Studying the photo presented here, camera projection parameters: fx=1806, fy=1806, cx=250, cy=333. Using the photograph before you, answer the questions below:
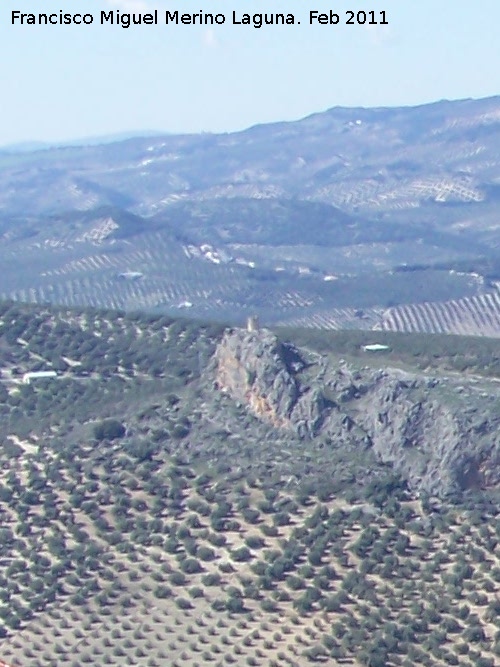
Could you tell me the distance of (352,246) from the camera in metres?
150

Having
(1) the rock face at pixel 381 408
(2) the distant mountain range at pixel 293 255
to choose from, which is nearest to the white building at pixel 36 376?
(1) the rock face at pixel 381 408

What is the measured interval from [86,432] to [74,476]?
7.37 ft

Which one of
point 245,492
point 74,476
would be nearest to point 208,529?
point 245,492

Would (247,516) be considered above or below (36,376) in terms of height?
below

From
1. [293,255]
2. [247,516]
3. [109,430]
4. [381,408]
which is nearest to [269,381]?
[381,408]

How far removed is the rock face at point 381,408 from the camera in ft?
121

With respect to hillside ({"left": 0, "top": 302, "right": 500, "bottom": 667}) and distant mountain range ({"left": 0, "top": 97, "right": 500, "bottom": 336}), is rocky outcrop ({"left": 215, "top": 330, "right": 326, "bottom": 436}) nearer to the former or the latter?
hillside ({"left": 0, "top": 302, "right": 500, "bottom": 667})

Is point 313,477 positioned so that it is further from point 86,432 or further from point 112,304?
point 112,304

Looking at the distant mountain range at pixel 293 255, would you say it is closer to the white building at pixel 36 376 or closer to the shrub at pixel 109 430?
the white building at pixel 36 376

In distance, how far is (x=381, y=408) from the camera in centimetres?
3841

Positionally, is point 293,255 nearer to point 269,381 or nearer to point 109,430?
point 269,381

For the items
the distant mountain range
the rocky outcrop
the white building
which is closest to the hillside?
the rocky outcrop

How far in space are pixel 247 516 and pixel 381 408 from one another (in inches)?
174

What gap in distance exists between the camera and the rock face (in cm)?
3684
